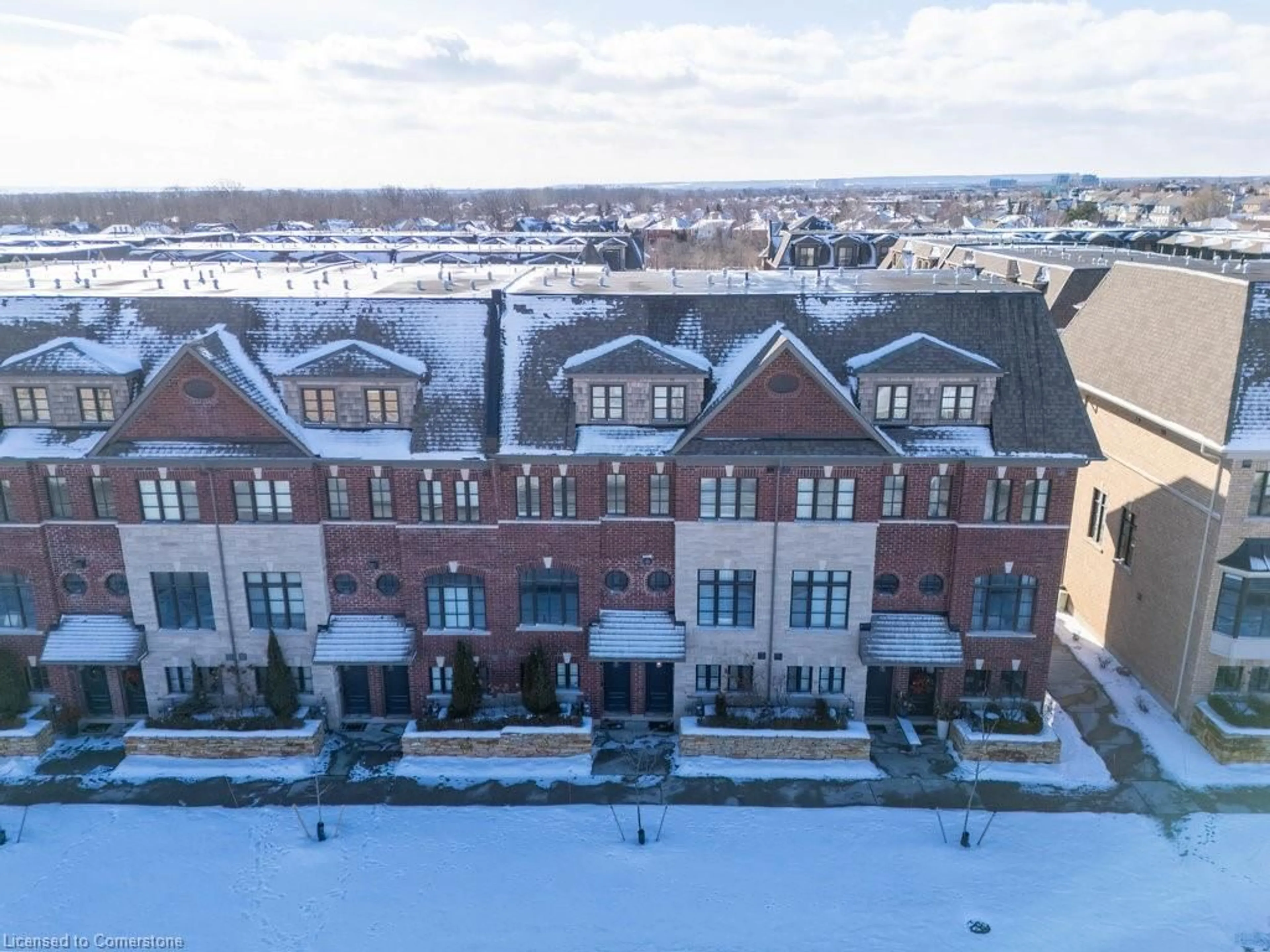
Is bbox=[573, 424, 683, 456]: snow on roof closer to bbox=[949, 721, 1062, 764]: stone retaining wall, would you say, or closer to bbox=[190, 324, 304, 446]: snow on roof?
bbox=[190, 324, 304, 446]: snow on roof

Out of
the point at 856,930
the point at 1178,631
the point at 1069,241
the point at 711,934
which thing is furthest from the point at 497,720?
the point at 1069,241

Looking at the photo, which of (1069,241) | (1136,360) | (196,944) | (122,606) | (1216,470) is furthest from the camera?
(1069,241)

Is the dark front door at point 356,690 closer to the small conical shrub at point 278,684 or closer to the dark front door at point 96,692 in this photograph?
the small conical shrub at point 278,684

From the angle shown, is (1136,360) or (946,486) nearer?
(946,486)

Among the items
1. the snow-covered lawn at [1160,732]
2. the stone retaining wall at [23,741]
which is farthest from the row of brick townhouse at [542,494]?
the snow-covered lawn at [1160,732]

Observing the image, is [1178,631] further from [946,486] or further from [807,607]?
[807,607]

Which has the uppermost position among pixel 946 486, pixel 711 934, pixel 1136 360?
pixel 1136 360

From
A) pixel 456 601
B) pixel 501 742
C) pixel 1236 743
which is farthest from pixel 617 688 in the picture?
pixel 1236 743
